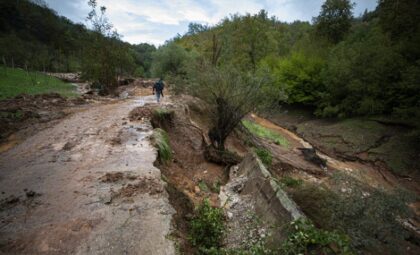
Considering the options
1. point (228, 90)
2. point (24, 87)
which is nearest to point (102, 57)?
point (24, 87)

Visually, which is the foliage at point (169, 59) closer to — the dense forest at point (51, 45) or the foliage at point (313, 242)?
the dense forest at point (51, 45)

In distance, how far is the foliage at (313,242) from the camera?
3.62 meters

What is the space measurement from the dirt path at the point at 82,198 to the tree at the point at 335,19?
96.5ft

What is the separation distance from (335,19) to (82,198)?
33280mm

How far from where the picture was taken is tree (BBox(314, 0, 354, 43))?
28734 millimetres

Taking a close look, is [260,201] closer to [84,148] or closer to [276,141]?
[84,148]

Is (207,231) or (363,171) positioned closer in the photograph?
(207,231)

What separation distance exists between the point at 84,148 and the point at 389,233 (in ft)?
25.6

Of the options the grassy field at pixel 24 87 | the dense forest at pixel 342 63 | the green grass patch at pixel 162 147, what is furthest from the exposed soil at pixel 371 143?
the grassy field at pixel 24 87

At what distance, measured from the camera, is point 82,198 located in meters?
5.18

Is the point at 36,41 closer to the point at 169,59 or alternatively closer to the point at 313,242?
the point at 169,59

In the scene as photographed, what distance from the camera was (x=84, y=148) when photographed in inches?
303

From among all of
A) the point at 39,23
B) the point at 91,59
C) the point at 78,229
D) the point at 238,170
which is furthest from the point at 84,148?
the point at 39,23

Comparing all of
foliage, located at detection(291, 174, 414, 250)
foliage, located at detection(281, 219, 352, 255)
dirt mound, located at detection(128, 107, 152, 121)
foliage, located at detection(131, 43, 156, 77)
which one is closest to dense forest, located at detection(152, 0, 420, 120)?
dirt mound, located at detection(128, 107, 152, 121)
